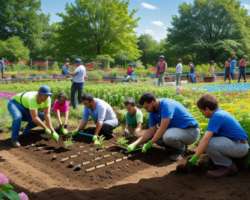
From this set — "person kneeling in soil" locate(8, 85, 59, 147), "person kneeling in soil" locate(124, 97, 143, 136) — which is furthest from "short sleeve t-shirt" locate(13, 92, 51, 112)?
"person kneeling in soil" locate(124, 97, 143, 136)

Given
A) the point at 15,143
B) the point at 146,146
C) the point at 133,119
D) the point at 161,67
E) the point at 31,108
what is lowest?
the point at 15,143

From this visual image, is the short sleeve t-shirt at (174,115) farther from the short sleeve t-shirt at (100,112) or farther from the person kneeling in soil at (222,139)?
the short sleeve t-shirt at (100,112)

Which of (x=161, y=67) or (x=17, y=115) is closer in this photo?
(x=17, y=115)

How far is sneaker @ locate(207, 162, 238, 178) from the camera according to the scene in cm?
271

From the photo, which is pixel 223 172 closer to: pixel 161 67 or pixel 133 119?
pixel 133 119

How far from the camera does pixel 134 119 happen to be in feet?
15.2

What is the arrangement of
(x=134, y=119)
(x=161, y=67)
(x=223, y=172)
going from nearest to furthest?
(x=223, y=172), (x=134, y=119), (x=161, y=67)

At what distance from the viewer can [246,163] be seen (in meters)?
2.78

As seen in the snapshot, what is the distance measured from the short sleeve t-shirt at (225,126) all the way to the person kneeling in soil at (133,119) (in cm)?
187

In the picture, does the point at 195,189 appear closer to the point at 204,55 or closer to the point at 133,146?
the point at 133,146

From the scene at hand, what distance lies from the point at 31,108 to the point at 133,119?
1.96 metres

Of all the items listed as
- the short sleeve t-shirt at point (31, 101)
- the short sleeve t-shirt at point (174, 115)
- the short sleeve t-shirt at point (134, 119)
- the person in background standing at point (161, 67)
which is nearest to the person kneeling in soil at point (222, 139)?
the short sleeve t-shirt at point (174, 115)

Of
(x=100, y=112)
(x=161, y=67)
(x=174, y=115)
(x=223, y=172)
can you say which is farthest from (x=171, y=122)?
(x=161, y=67)

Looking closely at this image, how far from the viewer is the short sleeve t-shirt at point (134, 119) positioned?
15.0ft
